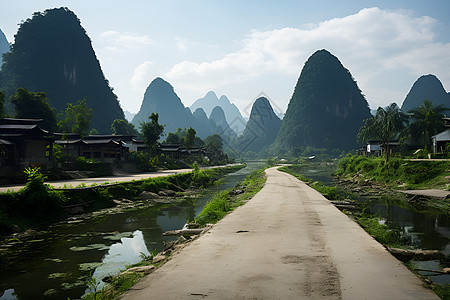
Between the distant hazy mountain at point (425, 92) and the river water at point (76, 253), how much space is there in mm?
155064

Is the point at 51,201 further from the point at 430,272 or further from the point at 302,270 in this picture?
the point at 430,272

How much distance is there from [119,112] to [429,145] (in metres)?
95.0

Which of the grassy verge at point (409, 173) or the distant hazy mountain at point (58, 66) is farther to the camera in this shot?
the distant hazy mountain at point (58, 66)

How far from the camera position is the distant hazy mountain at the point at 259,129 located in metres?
176

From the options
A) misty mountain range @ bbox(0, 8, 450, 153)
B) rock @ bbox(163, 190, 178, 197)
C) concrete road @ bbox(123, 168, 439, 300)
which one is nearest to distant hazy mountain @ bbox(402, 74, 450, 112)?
misty mountain range @ bbox(0, 8, 450, 153)

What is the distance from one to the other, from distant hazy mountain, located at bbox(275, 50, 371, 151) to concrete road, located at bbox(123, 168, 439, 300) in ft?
427

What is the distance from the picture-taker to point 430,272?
19.8 feet

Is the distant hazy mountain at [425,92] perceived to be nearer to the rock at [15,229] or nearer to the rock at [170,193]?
the rock at [170,193]

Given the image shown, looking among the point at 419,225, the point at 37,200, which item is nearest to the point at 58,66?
the point at 37,200

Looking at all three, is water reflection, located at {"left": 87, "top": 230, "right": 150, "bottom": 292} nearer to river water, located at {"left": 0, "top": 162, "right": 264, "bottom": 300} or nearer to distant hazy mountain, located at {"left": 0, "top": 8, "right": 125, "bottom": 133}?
river water, located at {"left": 0, "top": 162, "right": 264, "bottom": 300}

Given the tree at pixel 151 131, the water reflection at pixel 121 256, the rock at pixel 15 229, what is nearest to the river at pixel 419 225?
the water reflection at pixel 121 256

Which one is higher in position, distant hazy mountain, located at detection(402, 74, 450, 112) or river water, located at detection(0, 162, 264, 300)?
distant hazy mountain, located at detection(402, 74, 450, 112)

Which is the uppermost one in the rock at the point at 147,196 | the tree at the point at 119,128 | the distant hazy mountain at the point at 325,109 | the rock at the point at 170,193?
the distant hazy mountain at the point at 325,109

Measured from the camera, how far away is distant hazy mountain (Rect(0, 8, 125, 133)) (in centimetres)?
8369
